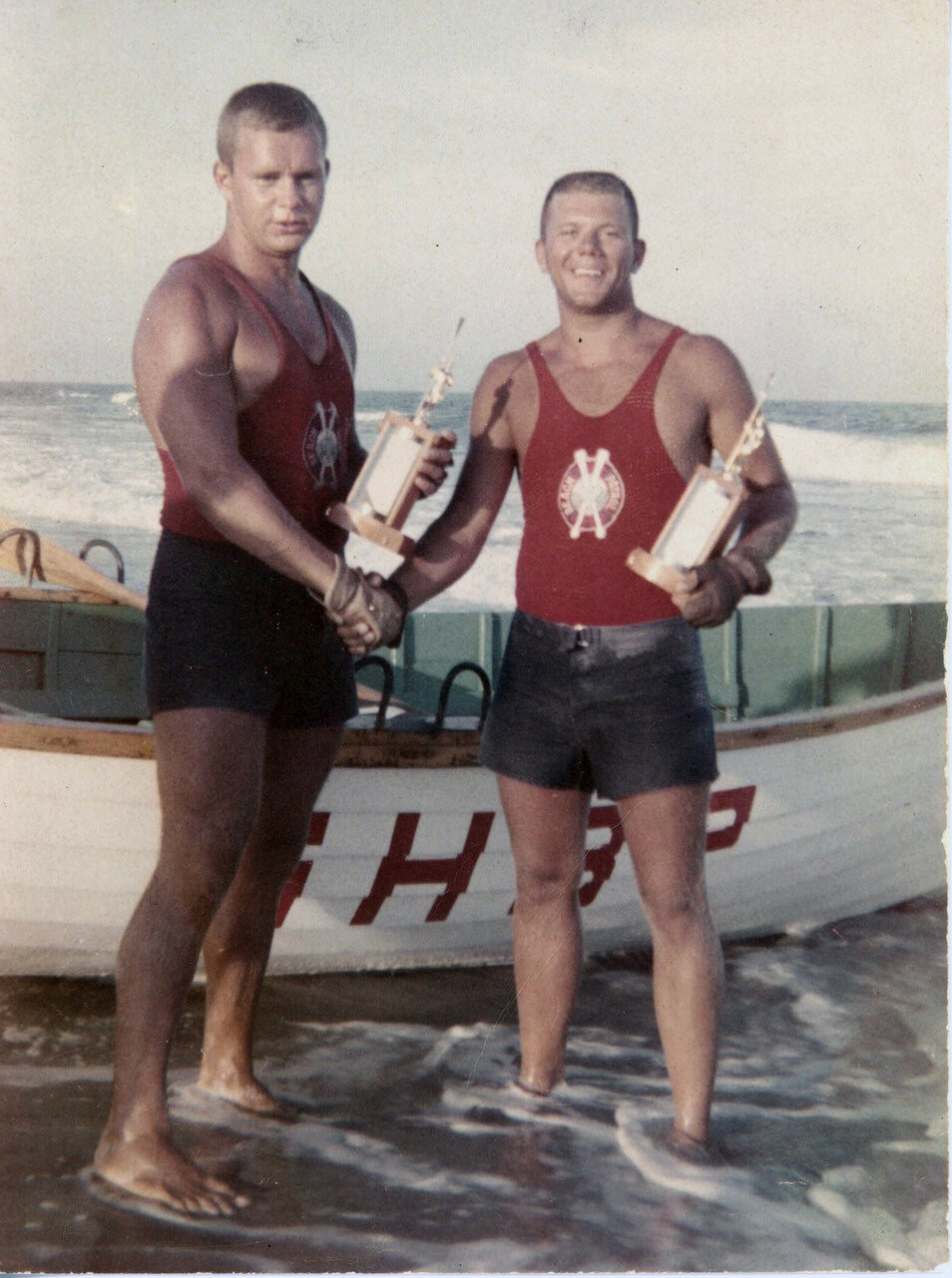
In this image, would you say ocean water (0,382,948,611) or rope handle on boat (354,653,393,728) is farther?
ocean water (0,382,948,611)

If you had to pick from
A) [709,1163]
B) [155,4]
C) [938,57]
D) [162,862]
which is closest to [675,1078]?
[709,1163]

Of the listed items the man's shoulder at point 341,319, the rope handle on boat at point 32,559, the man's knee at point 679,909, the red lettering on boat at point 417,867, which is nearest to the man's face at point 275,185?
the man's shoulder at point 341,319

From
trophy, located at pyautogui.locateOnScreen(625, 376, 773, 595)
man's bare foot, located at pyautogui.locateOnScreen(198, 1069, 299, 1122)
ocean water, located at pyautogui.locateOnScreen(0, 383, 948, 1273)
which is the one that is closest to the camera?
trophy, located at pyautogui.locateOnScreen(625, 376, 773, 595)

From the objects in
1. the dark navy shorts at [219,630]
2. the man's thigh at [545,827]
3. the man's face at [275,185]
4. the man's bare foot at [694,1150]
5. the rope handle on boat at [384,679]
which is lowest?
the man's bare foot at [694,1150]

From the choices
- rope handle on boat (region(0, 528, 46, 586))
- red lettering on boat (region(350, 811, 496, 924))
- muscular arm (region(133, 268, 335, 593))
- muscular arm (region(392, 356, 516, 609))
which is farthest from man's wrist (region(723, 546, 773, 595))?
rope handle on boat (region(0, 528, 46, 586))

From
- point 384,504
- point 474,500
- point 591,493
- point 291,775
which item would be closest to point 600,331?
point 591,493

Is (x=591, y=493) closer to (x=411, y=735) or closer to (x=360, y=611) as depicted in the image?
(x=360, y=611)

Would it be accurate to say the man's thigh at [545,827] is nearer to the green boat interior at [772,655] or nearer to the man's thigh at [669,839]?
the man's thigh at [669,839]

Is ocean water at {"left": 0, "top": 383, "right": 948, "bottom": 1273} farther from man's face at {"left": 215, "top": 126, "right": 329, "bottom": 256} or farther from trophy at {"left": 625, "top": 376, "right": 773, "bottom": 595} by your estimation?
man's face at {"left": 215, "top": 126, "right": 329, "bottom": 256}
